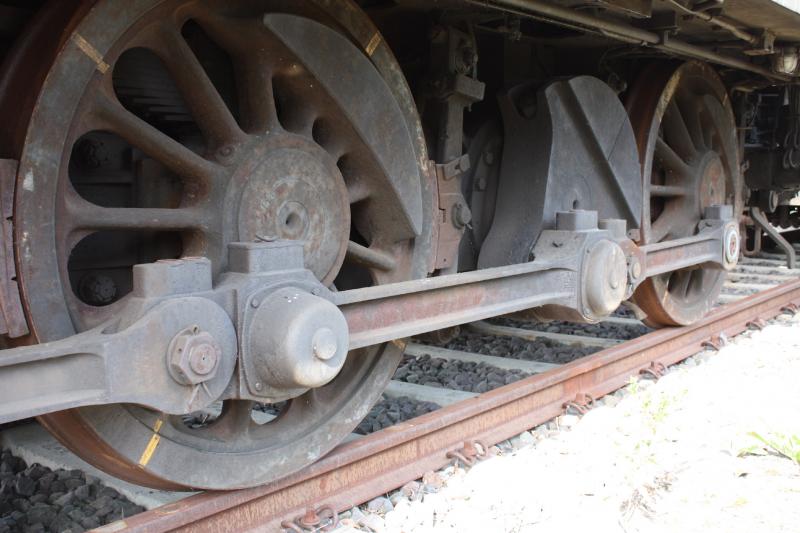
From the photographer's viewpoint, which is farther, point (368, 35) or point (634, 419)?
point (634, 419)

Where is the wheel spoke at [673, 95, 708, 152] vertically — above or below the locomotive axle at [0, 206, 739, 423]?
above

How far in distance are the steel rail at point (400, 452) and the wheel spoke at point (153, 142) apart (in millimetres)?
860

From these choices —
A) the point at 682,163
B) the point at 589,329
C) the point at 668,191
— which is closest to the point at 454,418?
the point at 668,191

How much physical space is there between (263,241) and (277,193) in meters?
0.16

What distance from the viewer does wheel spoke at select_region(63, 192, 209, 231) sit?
1991 mm

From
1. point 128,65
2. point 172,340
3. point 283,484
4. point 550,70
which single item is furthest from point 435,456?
point 550,70

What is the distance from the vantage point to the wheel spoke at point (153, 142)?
2035mm

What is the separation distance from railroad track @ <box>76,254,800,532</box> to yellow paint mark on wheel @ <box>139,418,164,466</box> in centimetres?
16

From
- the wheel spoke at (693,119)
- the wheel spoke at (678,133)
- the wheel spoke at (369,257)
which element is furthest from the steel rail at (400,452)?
the wheel spoke at (693,119)

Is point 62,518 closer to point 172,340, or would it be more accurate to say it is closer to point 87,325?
point 87,325

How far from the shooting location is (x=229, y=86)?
8.59 feet

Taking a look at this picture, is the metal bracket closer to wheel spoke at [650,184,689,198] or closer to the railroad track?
the railroad track

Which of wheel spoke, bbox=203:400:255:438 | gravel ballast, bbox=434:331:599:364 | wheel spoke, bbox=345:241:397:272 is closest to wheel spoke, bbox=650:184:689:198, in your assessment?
gravel ballast, bbox=434:331:599:364

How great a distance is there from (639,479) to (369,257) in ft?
3.82
